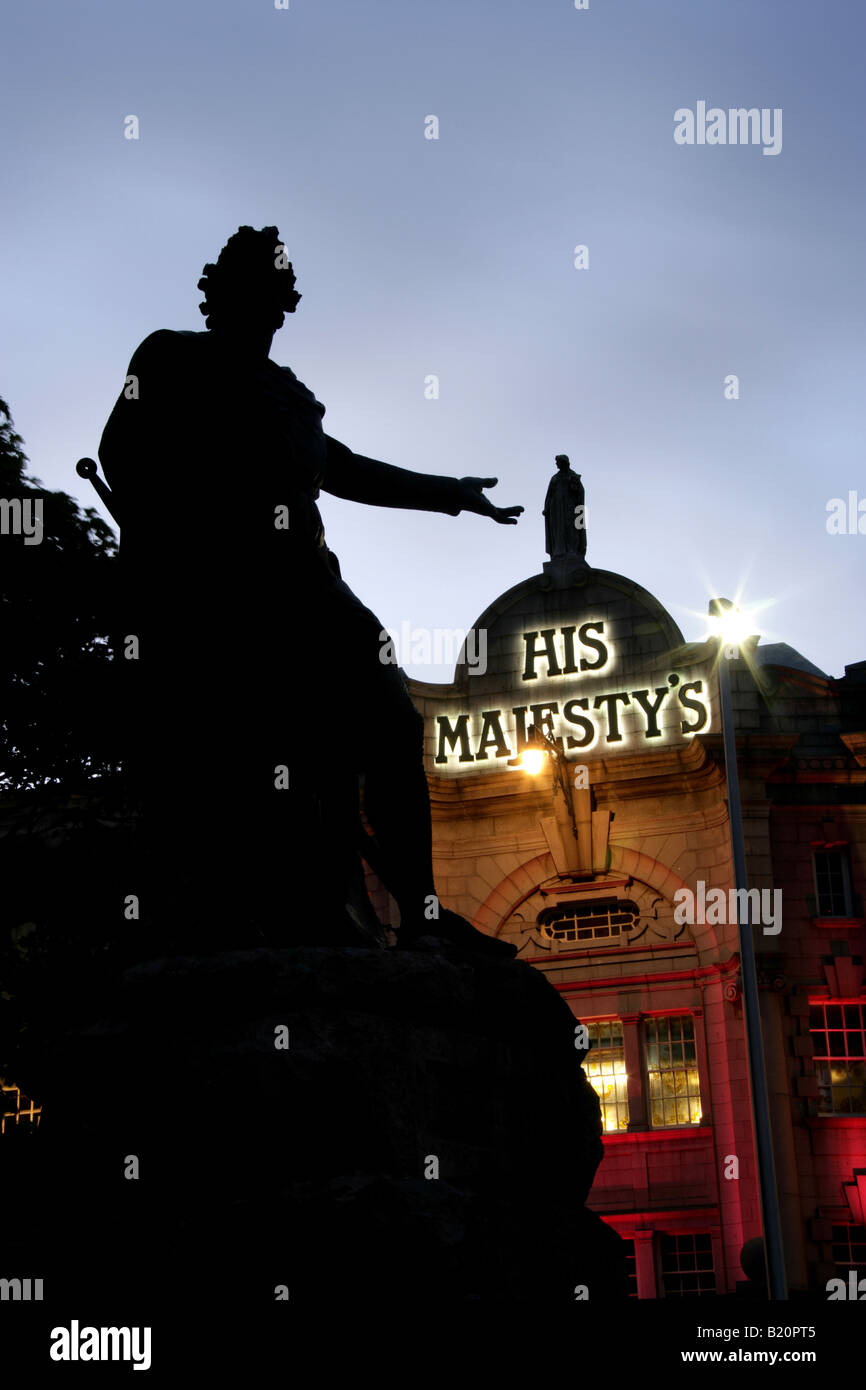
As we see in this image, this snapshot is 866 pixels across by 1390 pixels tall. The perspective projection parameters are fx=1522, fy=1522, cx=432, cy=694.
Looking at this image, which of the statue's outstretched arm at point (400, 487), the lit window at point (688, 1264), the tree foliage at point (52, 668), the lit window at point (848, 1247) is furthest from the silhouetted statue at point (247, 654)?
the lit window at point (688, 1264)

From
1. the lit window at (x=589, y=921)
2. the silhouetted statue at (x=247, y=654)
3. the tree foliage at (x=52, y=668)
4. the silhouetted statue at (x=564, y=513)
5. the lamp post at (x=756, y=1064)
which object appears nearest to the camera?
the silhouetted statue at (x=247, y=654)

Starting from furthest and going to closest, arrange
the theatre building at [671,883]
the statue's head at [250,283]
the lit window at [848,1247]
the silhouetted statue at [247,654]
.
Answer: the theatre building at [671,883] < the lit window at [848,1247] < the statue's head at [250,283] < the silhouetted statue at [247,654]

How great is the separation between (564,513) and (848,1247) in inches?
676

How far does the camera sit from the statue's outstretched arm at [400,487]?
6551 mm

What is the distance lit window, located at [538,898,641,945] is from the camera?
31266 mm

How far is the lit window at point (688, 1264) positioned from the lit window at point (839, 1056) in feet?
11.1

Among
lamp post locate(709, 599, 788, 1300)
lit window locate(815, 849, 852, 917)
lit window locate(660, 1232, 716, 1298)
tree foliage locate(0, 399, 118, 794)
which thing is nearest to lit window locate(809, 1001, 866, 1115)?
lit window locate(815, 849, 852, 917)

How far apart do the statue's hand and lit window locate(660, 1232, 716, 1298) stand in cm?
2495

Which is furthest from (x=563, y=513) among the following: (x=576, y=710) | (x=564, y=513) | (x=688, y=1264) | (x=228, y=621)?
(x=228, y=621)

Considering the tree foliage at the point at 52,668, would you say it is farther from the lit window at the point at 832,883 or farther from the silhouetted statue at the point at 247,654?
the lit window at the point at 832,883

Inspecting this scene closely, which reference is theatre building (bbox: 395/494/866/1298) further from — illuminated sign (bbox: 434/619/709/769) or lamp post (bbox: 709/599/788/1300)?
lamp post (bbox: 709/599/788/1300)

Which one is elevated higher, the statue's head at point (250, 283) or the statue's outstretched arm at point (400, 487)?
the statue's head at point (250, 283)
